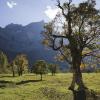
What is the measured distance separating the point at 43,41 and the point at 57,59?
5.12m

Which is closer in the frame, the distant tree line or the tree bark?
the tree bark

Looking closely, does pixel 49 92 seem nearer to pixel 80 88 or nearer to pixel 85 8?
pixel 80 88

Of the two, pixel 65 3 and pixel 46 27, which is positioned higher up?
pixel 65 3

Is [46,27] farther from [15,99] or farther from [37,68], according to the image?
[37,68]

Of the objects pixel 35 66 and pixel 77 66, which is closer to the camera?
pixel 77 66

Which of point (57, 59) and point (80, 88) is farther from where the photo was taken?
point (57, 59)

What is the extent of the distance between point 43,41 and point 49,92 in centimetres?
1058

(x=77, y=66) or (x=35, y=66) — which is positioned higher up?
(x=35, y=66)

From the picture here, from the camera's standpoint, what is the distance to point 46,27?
49.5 m

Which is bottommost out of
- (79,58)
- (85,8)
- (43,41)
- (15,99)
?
(15,99)

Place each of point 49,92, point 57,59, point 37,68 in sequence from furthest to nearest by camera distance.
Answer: point 37,68 < point 57,59 < point 49,92

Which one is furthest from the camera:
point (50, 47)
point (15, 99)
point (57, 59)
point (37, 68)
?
point (37, 68)

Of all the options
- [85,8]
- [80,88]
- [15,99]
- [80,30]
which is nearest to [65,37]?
[80,30]

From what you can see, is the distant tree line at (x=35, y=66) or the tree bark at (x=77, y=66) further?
the distant tree line at (x=35, y=66)
